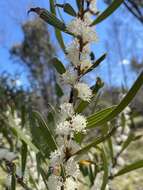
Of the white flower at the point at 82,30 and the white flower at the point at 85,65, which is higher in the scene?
the white flower at the point at 82,30

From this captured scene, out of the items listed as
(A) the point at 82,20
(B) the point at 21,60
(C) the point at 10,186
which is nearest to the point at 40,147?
(C) the point at 10,186

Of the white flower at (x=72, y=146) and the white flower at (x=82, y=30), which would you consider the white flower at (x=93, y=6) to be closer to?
the white flower at (x=82, y=30)

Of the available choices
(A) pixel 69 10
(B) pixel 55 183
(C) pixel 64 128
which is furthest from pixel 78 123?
(A) pixel 69 10

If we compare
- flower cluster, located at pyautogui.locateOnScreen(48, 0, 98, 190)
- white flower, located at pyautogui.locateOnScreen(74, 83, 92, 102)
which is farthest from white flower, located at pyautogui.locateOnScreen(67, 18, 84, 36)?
white flower, located at pyautogui.locateOnScreen(74, 83, 92, 102)

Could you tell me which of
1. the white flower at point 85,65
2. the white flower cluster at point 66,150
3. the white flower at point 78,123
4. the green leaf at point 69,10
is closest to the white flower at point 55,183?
the white flower cluster at point 66,150

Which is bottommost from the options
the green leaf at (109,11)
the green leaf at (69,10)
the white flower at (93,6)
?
the green leaf at (109,11)

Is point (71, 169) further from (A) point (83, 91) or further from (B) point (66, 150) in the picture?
(A) point (83, 91)
